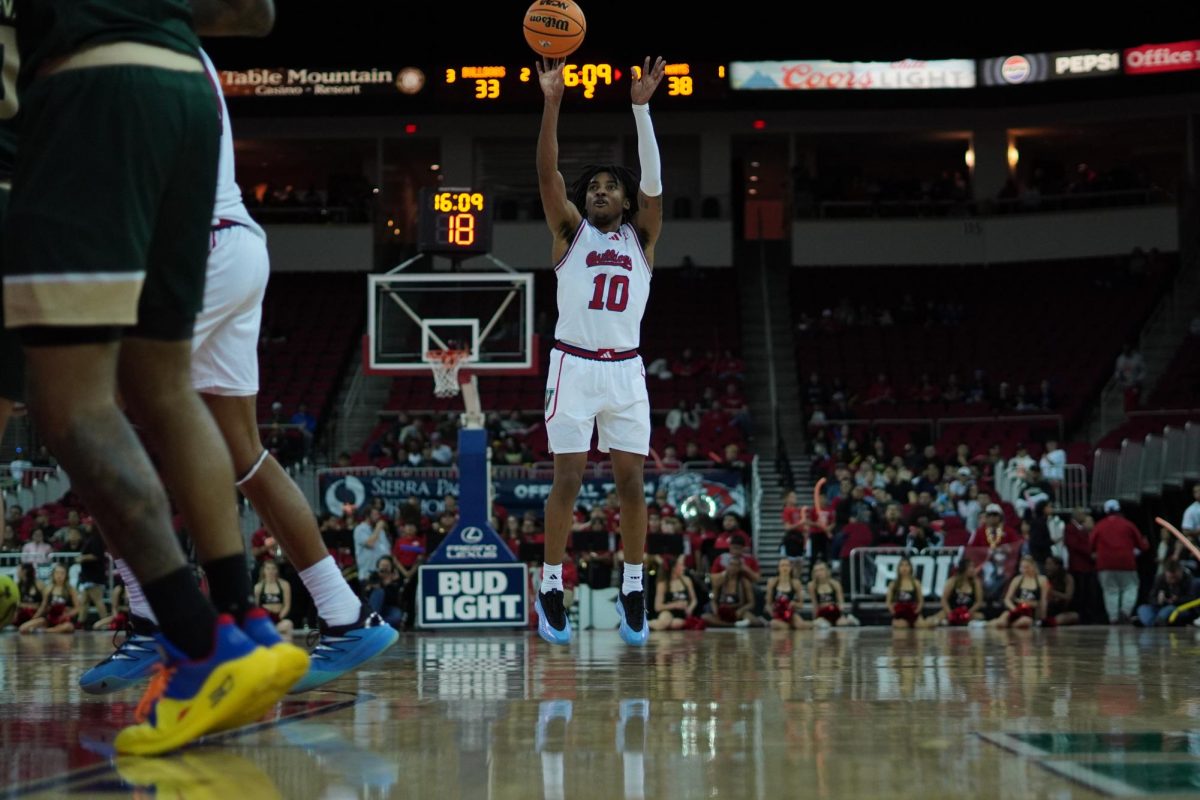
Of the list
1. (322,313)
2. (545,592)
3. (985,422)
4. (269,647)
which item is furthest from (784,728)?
(322,313)

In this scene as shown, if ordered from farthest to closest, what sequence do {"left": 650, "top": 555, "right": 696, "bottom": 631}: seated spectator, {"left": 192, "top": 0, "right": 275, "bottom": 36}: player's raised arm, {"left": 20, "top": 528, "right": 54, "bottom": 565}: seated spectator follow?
{"left": 20, "top": 528, "right": 54, "bottom": 565}: seated spectator, {"left": 650, "top": 555, "right": 696, "bottom": 631}: seated spectator, {"left": 192, "top": 0, "right": 275, "bottom": 36}: player's raised arm

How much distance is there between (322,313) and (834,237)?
441 inches

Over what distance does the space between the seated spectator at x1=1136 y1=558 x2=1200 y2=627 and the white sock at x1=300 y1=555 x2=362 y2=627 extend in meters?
12.6

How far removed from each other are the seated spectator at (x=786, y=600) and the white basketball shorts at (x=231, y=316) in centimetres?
1077

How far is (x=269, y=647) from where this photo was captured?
3.31 m

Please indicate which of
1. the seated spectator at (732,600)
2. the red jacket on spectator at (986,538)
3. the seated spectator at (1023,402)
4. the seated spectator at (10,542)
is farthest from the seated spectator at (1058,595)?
the seated spectator at (10,542)

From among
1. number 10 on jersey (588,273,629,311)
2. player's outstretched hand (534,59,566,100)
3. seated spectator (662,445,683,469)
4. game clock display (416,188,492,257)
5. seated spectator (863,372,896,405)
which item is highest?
game clock display (416,188,492,257)

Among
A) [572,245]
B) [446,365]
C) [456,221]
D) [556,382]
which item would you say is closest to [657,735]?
[556,382]

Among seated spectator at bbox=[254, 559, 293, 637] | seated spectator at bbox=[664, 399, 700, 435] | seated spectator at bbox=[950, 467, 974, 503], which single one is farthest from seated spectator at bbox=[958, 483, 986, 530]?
seated spectator at bbox=[254, 559, 293, 637]

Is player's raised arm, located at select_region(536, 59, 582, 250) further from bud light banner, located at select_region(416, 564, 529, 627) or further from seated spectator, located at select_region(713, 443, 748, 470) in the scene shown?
seated spectator, located at select_region(713, 443, 748, 470)

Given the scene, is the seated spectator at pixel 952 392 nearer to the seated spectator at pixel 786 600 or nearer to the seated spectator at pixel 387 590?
the seated spectator at pixel 786 600

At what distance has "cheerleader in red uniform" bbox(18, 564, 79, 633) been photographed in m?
15.0

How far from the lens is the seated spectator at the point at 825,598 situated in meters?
15.2

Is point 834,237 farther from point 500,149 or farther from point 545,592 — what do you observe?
point 545,592
